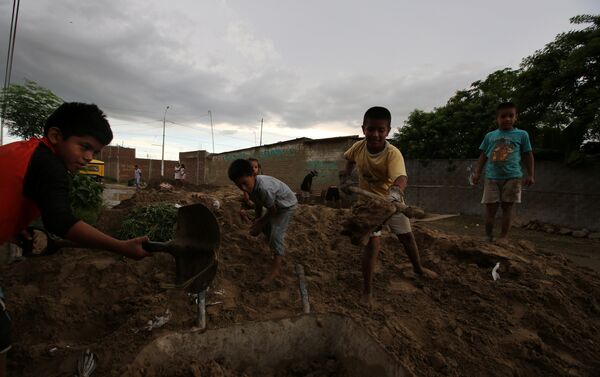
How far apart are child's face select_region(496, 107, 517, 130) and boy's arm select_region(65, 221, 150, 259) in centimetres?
418

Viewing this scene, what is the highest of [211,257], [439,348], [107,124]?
[107,124]

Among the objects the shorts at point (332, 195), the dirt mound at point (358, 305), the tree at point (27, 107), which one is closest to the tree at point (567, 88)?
the dirt mound at point (358, 305)

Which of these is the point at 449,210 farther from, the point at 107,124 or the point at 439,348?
the point at 107,124

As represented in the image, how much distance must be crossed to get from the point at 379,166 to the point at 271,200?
3.79ft

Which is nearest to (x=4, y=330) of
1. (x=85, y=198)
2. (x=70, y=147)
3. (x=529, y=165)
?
(x=70, y=147)

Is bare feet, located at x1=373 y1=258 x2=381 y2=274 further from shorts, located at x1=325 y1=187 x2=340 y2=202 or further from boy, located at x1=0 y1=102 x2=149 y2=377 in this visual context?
shorts, located at x1=325 y1=187 x2=340 y2=202

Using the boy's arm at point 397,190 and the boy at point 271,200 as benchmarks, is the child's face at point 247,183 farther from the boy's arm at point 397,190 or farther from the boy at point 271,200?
the boy's arm at point 397,190

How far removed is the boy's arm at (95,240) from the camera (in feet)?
4.77

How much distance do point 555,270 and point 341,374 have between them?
295cm

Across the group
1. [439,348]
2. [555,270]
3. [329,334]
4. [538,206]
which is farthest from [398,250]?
[538,206]

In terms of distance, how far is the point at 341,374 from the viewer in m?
1.77

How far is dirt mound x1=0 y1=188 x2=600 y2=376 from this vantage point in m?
2.04

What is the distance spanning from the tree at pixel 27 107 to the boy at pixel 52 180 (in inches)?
345

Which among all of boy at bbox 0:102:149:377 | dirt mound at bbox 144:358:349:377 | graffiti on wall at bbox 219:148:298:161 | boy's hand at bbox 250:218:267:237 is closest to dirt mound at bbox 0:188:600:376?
dirt mound at bbox 144:358:349:377
